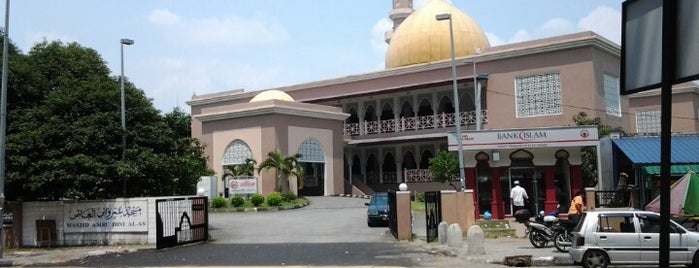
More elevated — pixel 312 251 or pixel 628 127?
pixel 628 127

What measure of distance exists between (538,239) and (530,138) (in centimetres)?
991

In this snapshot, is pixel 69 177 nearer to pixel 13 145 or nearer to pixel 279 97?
pixel 13 145

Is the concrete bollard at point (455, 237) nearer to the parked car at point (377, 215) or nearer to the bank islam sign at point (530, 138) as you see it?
the parked car at point (377, 215)

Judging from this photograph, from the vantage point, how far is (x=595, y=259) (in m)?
13.2

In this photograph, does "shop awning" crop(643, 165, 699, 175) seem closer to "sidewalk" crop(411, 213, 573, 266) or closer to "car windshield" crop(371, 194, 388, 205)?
"sidewalk" crop(411, 213, 573, 266)

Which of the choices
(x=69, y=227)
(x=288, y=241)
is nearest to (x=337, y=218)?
(x=288, y=241)

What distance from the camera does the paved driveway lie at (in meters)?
22.7

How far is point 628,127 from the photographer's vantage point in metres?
41.5

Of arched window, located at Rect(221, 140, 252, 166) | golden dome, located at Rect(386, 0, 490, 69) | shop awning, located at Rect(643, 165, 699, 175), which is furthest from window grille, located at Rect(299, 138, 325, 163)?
shop awning, located at Rect(643, 165, 699, 175)

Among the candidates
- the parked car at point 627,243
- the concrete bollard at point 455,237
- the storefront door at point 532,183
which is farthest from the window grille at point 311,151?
the parked car at point 627,243

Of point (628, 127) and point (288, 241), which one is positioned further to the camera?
point (628, 127)

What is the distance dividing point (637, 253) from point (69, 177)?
17.4m

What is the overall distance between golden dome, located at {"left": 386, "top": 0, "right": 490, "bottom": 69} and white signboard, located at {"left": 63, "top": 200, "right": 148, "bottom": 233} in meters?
28.5

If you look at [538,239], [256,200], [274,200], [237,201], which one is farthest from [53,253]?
[274,200]
